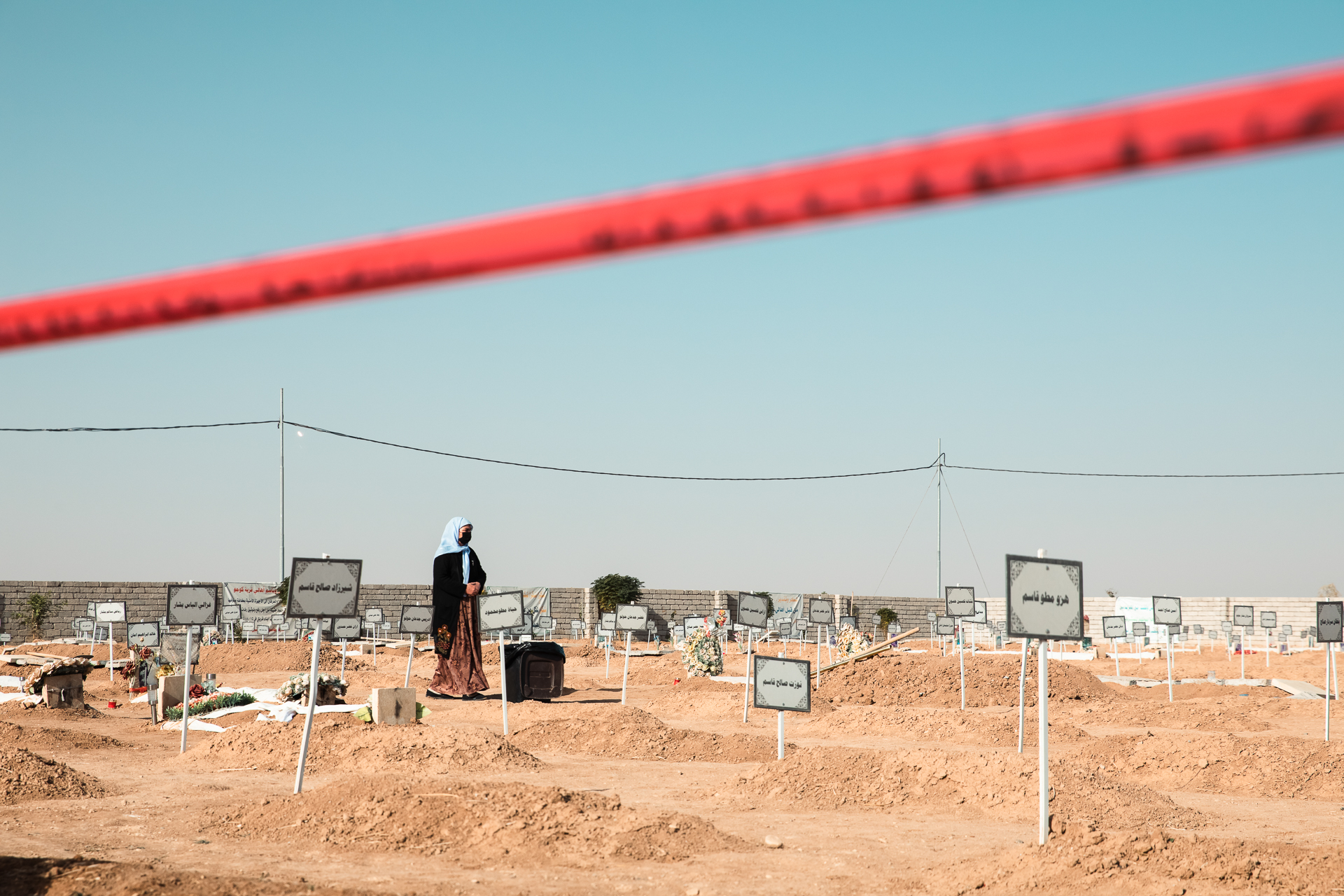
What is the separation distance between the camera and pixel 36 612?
41.9 meters

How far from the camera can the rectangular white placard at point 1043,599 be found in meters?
7.66

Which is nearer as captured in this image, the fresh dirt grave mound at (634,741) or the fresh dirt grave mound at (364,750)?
the fresh dirt grave mound at (364,750)

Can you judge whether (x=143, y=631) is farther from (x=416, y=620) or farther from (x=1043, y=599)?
(x=1043, y=599)

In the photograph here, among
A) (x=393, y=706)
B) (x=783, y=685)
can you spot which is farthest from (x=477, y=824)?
(x=393, y=706)

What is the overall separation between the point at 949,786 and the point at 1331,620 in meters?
8.55

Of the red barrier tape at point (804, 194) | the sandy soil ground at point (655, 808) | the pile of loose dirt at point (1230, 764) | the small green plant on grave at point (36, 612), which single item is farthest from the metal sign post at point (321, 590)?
the small green plant on grave at point (36, 612)

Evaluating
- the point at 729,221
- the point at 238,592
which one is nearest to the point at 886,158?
the point at 729,221

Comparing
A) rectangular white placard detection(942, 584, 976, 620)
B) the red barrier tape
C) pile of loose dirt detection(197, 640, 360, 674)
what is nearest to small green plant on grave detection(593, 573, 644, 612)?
pile of loose dirt detection(197, 640, 360, 674)

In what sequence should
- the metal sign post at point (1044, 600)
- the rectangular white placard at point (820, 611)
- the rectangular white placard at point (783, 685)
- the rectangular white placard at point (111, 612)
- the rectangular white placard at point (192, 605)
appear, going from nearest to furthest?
the metal sign post at point (1044, 600), the rectangular white placard at point (783, 685), the rectangular white placard at point (192, 605), the rectangular white placard at point (820, 611), the rectangular white placard at point (111, 612)

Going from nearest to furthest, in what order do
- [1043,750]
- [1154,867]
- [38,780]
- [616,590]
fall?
[1154,867] < [1043,750] < [38,780] < [616,590]

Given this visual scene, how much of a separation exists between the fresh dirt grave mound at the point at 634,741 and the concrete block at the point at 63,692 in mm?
7986

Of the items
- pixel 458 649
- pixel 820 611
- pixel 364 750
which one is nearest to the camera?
pixel 364 750

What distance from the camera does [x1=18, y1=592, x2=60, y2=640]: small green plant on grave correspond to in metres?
42.0

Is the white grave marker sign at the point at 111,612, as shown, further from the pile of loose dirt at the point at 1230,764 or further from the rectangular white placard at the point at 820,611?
the pile of loose dirt at the point at 1230,764
